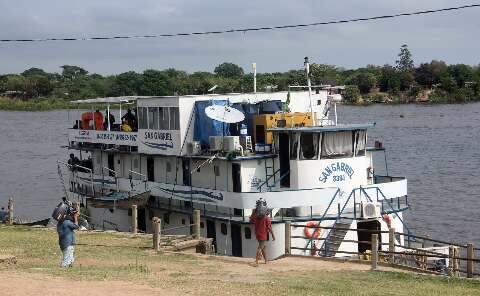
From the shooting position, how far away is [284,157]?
25.0 meters

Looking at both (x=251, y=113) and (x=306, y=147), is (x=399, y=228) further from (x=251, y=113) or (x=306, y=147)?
(x=251, y=113)

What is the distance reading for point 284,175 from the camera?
2470 cm

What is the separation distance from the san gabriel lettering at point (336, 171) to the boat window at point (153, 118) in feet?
22.6

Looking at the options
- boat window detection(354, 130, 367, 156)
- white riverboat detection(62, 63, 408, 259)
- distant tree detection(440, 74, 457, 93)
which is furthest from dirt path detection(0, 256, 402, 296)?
distant tree detection(440, 74, 457, 93)

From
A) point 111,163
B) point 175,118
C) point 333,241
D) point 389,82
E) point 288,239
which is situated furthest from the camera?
point 389,82

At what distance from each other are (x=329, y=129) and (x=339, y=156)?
1288 millimetres

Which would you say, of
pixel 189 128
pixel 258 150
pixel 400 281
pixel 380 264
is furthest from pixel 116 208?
pixel 400 281

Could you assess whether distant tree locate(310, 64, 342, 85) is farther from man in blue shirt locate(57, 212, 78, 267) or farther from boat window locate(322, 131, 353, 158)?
man in blue shirt locate(57, 212, 78, 267)

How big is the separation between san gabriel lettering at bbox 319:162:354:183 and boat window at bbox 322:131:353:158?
337 mm

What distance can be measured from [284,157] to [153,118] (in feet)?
18.4

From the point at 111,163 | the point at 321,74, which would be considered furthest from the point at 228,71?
the point at 111,163

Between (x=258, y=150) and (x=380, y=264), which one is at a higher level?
(x=258, y=150)

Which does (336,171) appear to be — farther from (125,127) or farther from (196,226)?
(125,127)

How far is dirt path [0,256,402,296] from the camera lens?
45.5ft
